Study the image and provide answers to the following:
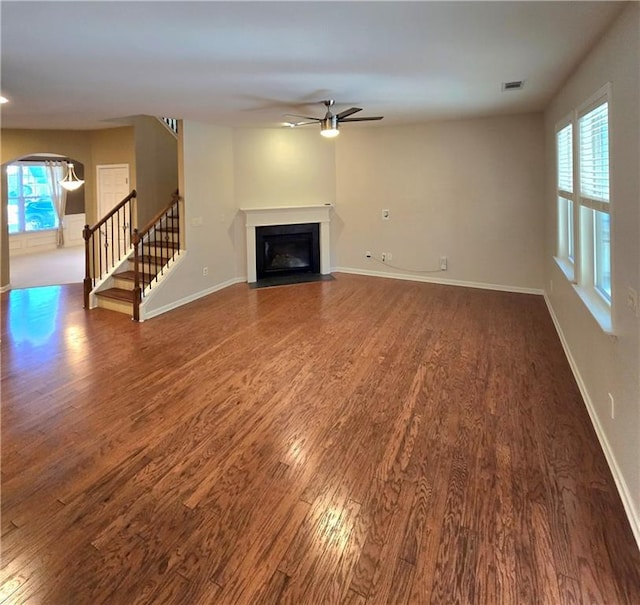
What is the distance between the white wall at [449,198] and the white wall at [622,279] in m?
3.24

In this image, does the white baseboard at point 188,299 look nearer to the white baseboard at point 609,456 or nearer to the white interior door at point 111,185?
the white interior door at point 111,185

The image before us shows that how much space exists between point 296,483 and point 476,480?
3.28 feet

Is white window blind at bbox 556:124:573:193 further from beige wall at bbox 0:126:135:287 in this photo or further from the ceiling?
beige wall at bbox 0:126:135:287

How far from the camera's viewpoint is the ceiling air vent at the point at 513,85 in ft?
14.0

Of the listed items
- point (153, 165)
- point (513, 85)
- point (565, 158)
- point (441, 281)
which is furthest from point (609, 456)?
point (153, 165)

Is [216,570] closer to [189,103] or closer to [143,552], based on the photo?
[143,552]

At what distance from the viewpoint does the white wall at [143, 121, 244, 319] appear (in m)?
6.11

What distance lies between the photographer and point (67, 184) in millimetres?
8156

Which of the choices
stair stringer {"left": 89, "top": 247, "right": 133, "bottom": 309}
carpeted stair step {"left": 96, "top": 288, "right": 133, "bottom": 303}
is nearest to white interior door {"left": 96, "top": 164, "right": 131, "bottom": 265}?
stair stringer {"left": 89, "top": 247, "right": 133, "bottom": 309}

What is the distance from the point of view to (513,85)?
4.38m

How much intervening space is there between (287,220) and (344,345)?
3.73 meters

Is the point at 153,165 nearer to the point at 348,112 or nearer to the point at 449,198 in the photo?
the point at 348,112

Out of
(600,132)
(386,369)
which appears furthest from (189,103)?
(600,132)

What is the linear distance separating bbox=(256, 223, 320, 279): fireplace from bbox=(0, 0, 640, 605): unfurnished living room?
72 centimetres
